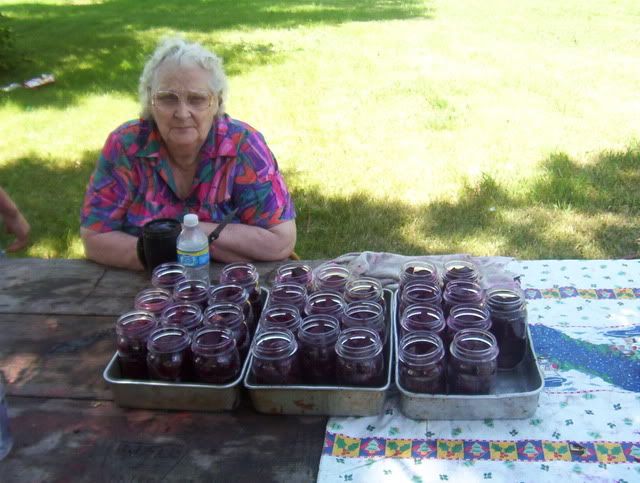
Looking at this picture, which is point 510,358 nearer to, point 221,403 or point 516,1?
point 221,403

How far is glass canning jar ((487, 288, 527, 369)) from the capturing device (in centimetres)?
160

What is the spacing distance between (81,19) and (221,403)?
1069 centimetres

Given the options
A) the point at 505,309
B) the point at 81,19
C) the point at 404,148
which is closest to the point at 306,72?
the point at 404,148

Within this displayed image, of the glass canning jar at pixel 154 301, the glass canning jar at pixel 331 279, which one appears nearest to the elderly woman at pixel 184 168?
the glass canning jar at pixel 331 279

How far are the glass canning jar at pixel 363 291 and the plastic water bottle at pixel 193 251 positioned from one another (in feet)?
1.36

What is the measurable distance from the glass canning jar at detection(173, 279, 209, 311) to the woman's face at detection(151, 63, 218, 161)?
750mm

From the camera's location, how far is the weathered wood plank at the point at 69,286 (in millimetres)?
2053

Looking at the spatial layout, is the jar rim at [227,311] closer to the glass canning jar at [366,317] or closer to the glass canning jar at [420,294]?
the glass canning jar at [366,317]

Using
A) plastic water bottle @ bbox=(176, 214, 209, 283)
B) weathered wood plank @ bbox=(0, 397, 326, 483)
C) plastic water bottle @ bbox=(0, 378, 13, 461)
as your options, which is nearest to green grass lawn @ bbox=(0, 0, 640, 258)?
plastic water bottle @ bbox=(176, 214, 209, 283)

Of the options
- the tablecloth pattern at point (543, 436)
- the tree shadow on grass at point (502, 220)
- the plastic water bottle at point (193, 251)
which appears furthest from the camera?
the tree shadow on grass at point (502, 220)

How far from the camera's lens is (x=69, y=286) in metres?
2.19

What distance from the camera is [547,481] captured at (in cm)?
132

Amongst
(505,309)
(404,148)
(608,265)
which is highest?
(505,309)

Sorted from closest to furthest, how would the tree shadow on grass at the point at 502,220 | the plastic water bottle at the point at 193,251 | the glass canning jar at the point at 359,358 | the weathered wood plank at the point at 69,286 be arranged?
the glass canning jar at the point at 359,358 → the plastic water bottle at the point at 193,251 → the weathered wood plank at the point at 69,286 → the tree shadow on grass at the point at 502,220
